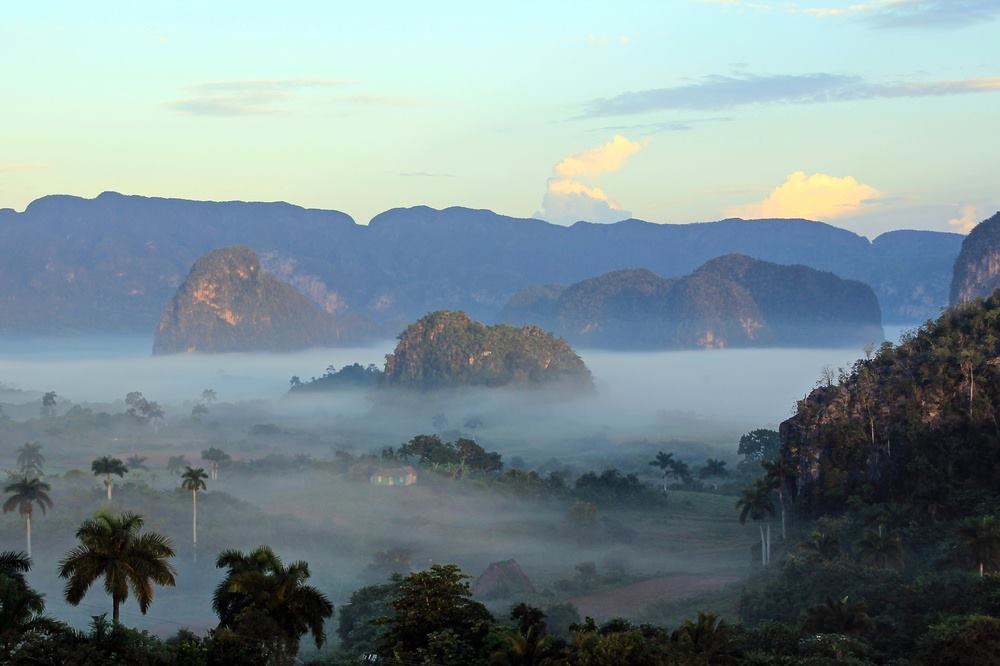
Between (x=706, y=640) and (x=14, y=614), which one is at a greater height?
(x=14, y=614)

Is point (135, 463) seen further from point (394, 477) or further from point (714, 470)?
point (714, 470)

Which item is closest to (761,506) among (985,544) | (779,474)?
(779,474)

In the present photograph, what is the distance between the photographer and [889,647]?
54625 millimetres

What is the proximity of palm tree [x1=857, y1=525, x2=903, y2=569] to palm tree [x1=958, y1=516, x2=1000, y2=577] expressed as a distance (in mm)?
6190

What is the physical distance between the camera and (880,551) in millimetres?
71812

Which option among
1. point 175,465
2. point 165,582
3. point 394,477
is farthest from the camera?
point 175,465

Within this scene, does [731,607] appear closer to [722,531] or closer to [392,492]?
[722,531]

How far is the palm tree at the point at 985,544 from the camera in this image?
65.8 m

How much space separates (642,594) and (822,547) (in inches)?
581

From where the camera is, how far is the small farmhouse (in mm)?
131750

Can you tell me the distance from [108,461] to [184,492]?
9.97m

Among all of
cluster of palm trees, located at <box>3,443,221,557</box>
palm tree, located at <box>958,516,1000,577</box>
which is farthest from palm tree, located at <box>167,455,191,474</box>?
palm tree, located at <box>958,516,1000,577</box>

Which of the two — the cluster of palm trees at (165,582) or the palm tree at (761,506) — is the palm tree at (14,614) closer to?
the cluster of palm trees at (165,582)

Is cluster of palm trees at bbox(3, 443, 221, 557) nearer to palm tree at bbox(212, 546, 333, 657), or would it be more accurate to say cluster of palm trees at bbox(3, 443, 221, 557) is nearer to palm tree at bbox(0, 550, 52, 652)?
palm tree at bbox(0, 550, 52, 652)
